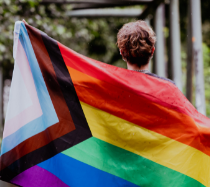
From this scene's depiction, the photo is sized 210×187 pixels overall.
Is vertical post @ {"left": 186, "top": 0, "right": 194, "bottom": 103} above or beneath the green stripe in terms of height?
above

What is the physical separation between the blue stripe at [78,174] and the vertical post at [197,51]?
179cm

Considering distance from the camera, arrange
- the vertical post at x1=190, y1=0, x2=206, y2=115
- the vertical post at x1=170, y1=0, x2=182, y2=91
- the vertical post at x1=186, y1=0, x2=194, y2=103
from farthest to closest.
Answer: the vertical post at x1=170, y1=0, x2=182, y2=91 → the vertical post at x1=186, y1=0, x2=194, y2=103 → the vertical post at x1=190, y1=0, x2=206, y2=115

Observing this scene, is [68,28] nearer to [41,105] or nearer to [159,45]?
[159,45]

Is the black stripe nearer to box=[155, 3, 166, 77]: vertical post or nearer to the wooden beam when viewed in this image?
box=[155, 3, 166, 77]: vertical post

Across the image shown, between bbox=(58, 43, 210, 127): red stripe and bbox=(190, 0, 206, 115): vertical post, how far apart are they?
52.7 inches

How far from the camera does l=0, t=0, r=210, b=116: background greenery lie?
4.08 m

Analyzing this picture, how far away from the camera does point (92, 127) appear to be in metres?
1.61

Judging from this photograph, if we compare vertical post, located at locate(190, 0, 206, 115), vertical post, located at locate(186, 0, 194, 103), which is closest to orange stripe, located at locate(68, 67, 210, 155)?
vertical post, located at locate(190, 0, 206, 115)

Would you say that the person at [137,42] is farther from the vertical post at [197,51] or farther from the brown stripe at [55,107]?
the vertical post at [197,51]

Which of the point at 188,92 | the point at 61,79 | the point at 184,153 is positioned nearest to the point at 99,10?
the point at 188,92

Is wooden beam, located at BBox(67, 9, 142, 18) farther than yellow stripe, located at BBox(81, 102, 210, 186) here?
Yes

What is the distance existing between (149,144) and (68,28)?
468 centimetres

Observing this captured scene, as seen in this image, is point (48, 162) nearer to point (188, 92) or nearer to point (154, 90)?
point (154, 90)

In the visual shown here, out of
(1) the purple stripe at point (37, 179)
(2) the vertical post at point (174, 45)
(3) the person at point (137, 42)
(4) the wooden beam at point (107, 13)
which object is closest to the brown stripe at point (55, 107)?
(1) the purple stripe at point (37, 179)
